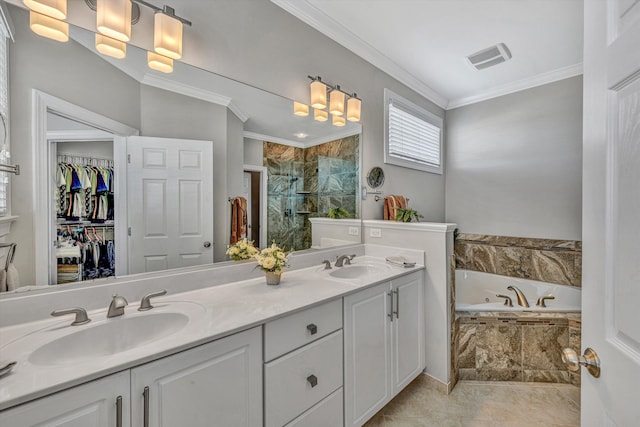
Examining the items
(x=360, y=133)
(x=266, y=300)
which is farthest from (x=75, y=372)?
(x=360, y=133)

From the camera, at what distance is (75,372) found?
29.3 inches

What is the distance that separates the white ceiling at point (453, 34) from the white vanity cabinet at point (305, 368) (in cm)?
208

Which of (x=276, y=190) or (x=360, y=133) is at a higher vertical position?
(x=360, y=133)

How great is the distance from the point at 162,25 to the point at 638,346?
2008 millimetres

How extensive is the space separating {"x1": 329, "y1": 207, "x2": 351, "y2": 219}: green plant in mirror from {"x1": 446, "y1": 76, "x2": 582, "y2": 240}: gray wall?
2078 millimetres

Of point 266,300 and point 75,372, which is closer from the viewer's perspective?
point 75,372

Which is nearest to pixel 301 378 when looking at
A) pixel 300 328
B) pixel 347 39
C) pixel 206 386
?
pixel 300 328

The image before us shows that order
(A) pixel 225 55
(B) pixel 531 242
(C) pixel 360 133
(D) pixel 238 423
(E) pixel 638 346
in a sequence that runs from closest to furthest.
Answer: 1. (E) pixel 638 346
2. (D) pixel 238 423
3. (A) pixel 225 55
4. (C) pixel 360 133
5. (B) pixel 531 242

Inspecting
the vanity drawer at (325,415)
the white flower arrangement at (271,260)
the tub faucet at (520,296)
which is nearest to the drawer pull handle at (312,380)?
the vanity drawer at (325,415)

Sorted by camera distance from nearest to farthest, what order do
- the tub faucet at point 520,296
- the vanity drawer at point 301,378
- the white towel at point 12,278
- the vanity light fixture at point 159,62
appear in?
the white towel at point 12,278, the vanity drawer at point 301,378, the vanity light fixture at point 159,62, the tub faucet at point 520,296

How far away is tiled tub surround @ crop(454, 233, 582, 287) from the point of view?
2.85 meters

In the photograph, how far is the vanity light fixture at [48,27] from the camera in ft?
3.53

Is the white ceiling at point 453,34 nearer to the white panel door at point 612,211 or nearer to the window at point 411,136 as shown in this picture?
the window at point 411,136

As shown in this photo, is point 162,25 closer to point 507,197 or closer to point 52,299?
point 52,299
